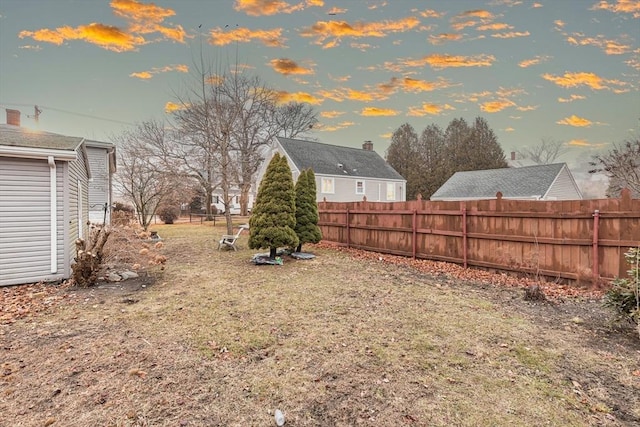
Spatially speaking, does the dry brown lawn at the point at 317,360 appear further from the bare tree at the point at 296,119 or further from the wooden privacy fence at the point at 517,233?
the bare tree at the point at 296,119

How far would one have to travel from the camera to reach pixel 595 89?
15.9 meters

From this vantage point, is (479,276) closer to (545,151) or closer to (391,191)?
(391,191)

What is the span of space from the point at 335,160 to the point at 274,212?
63.5 ft

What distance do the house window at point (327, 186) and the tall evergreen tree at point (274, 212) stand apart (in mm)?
16131

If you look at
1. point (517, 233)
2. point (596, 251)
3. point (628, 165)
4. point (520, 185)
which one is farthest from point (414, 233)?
point (520, 185)

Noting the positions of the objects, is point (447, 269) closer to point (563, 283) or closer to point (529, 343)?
point (563, 283)

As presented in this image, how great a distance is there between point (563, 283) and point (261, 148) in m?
24.9

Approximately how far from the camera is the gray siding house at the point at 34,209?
621 centimetres

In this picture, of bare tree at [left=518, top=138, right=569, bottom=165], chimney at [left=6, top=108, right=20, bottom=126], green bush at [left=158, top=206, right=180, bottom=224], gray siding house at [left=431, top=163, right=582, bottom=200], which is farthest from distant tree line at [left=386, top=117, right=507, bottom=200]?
chimney at [left=6, top=108, right=20, bottom=126]

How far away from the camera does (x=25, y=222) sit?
6.37m

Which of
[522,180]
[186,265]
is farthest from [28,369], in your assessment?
[522,180]

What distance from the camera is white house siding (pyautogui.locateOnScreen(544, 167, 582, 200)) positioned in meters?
22.2

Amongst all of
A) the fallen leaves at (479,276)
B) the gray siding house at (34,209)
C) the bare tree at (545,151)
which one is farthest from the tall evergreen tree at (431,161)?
the gray siding house at (34,209)

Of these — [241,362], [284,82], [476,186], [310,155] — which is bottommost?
[241,362]
